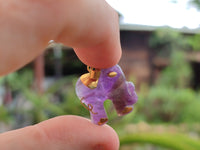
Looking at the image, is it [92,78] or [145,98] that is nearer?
[92,78]

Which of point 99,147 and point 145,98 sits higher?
point 99,147

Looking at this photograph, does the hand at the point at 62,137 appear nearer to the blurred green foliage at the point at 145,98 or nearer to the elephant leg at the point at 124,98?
the elephant leg at the point at 124,98

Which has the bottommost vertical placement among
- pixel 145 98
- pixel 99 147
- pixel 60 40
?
pixel 145 98

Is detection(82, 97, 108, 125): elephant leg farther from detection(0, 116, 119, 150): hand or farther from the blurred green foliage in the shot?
the blurred green foliage

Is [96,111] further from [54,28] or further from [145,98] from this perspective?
[145,98]

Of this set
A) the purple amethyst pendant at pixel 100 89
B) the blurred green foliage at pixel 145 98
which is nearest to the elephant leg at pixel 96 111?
the purple amethyst pendant at pixel 100 89

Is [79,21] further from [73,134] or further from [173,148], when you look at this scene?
[173,148]

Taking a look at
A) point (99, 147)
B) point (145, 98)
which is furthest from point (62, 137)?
point (145, 98)
